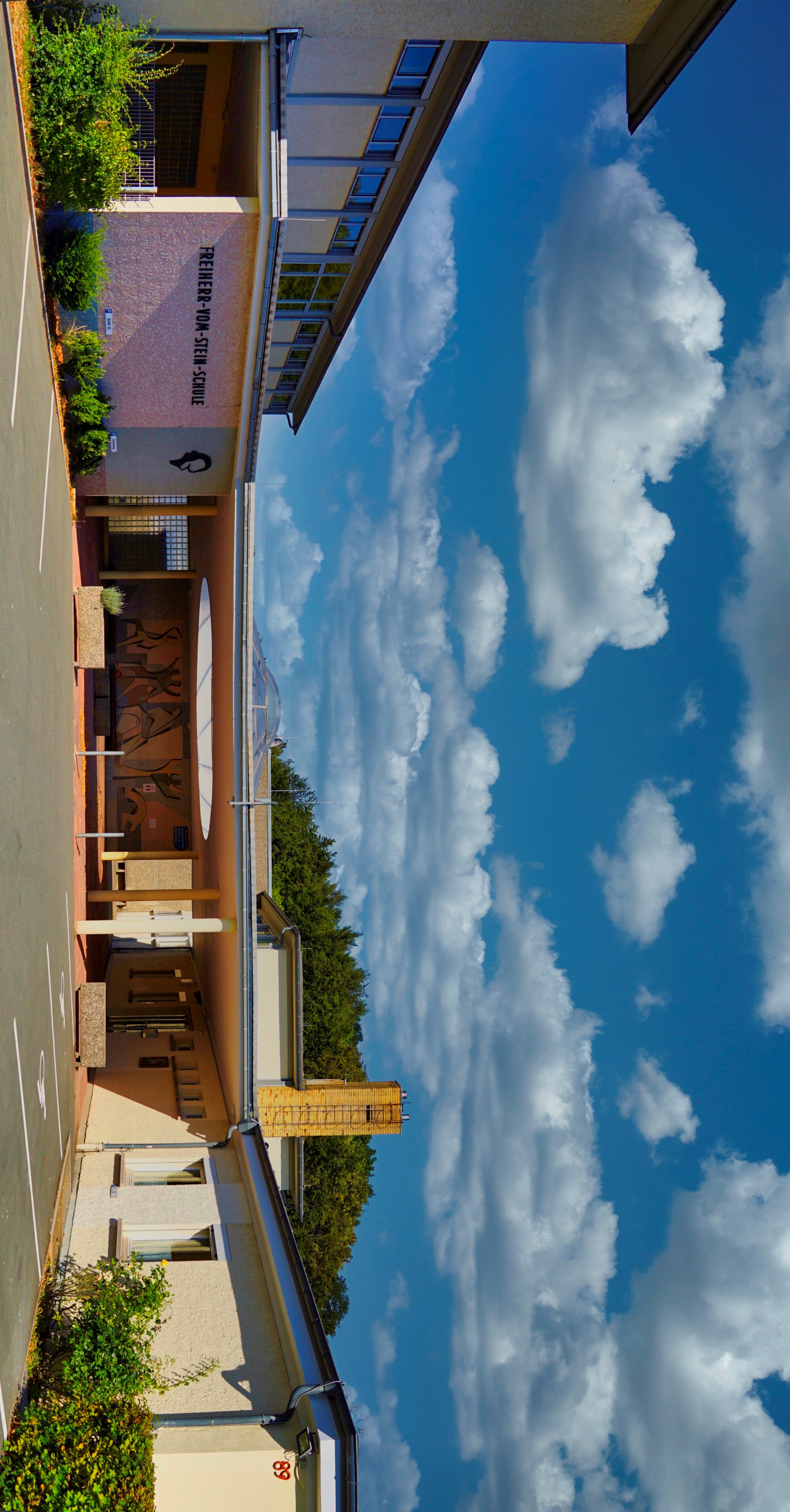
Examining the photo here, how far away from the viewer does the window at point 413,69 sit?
1936 cm

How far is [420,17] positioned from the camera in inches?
591

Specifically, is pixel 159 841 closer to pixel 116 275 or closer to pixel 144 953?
pixel 144 953

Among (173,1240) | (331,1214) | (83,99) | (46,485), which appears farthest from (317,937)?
(83,99)

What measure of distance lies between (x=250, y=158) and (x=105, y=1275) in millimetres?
17897

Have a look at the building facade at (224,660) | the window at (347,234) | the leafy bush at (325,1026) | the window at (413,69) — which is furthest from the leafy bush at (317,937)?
the window at (413,69)

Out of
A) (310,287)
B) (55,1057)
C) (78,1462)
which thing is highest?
(310,287)

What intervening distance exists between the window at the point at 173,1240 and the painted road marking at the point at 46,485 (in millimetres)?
11062

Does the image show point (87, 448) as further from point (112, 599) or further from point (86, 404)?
point (112, 599)

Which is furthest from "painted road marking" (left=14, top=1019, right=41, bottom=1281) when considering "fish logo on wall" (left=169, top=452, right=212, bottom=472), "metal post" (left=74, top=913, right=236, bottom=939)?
"fish logo on wall" (left=169, top=452, right=212, bottom=472)

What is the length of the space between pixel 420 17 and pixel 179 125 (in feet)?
18.9

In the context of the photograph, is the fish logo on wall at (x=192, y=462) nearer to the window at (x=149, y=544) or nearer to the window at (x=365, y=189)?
the window at (x=149, y=544)

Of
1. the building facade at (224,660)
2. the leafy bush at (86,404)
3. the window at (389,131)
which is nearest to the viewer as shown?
the building facade at (224,660)

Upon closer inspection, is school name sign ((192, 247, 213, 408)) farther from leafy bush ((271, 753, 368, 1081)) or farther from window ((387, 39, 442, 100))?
leafy bush ((271, 753, 368, 1081))

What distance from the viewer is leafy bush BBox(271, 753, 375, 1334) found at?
121ft
